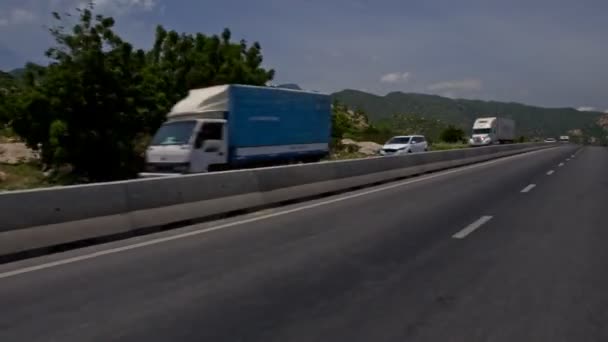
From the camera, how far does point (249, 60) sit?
41.2 m

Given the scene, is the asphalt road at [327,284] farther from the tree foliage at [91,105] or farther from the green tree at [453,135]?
the green tree at [453,135]

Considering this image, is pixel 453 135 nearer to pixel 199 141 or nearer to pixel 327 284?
pixel 199 141

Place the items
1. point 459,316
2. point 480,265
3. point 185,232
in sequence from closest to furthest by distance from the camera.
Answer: point 459,316, point 480,265, point 185,232

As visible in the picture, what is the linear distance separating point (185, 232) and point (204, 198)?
1403 mm

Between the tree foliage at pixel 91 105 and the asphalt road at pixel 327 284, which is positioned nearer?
the asphalt road at pixel 327 284

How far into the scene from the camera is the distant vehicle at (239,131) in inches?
695

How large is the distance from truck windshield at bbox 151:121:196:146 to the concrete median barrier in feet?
14.9

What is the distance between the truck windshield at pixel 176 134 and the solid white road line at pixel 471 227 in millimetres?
9249

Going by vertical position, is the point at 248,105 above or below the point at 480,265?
above

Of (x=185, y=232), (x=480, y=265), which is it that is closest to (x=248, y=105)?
(x=185, y=232)

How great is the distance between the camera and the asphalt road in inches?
188

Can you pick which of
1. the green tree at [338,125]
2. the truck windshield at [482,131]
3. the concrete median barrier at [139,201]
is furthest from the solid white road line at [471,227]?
the truck windshield at [482,131]

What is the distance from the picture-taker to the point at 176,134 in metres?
17.9

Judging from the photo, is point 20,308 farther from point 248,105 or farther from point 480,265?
point 248,105
